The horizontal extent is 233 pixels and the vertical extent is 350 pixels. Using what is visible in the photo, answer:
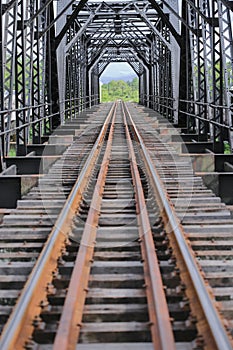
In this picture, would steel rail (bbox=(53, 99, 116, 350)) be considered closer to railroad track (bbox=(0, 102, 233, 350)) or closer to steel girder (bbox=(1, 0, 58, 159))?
railroad track (bbox=(0, 102, 233, 350))

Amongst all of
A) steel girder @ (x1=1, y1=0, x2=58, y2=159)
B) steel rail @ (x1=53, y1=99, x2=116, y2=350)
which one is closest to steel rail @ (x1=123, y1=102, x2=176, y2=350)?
steel rail @ (x1=53, y1=99, x2=116, y2=350)

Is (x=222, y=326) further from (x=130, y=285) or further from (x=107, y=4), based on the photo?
(x=107, y=4)

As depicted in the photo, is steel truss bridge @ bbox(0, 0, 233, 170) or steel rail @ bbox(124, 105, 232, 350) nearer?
steel rail @ bbox(124, 105, 232, 350)

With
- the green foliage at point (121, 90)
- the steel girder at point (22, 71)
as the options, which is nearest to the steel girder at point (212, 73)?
the steel girder at point (22, 71)

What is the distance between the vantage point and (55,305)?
407 cm

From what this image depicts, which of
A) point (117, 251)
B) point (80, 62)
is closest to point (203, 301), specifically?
point (117, 251)

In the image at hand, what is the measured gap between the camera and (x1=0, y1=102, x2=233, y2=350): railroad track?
140 inches

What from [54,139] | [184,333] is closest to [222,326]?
[184,333]

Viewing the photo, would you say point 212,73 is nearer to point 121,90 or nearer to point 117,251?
point 117,251

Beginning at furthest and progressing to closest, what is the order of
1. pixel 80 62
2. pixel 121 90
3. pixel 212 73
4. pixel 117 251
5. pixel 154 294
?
pixel 121 90 → pixel 80 62 → pixel 212 73 → pixel 117 251 → pixel 154 294

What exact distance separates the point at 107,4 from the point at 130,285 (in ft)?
86.4

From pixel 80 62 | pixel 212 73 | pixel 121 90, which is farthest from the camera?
pixel 121 90

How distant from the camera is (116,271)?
4.68 m

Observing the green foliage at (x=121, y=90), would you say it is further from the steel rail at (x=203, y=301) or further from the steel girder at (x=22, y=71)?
the steel rail at (x=203, y=301)
